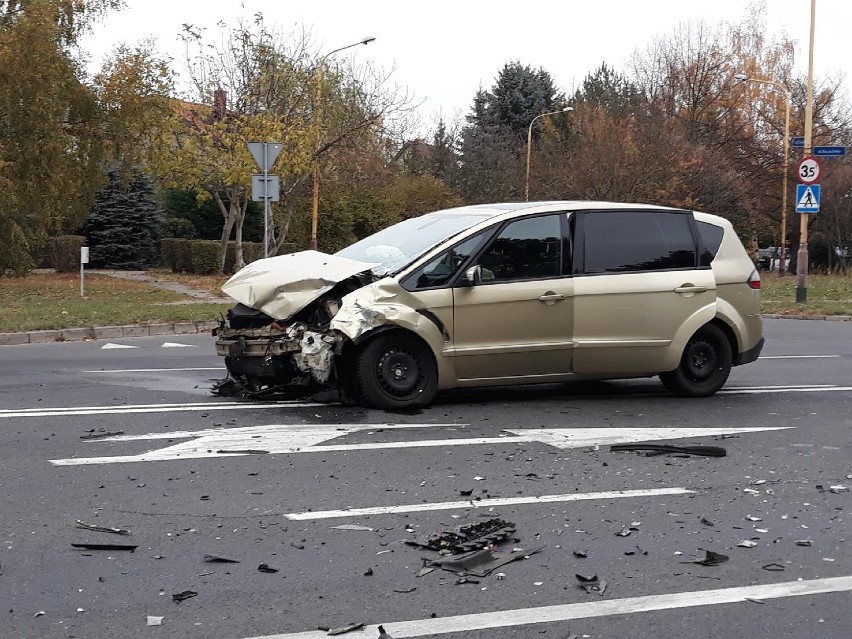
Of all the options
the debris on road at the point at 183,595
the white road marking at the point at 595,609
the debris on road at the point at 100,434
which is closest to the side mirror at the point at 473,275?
the debris on road at the point at 100,434

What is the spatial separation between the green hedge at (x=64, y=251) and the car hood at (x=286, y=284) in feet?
101

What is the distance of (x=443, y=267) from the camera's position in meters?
8.43

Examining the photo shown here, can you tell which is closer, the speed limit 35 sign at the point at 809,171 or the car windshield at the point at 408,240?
the car windshield at the point at 408,240

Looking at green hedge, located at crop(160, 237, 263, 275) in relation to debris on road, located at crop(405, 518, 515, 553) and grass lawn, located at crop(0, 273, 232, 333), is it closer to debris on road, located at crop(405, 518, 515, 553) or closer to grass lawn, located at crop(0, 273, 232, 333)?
grass lawn, located at crop(0, 273, 232, 333)

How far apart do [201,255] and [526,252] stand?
30.1m

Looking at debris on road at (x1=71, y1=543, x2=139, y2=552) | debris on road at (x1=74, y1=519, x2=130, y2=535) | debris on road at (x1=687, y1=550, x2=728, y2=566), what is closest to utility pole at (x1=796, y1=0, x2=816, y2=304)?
debris on road at (x1=687, y1=550, x2=728, y2=566)

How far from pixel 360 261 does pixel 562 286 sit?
1746 millimetres

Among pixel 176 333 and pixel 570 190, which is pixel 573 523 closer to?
pixel 176 333

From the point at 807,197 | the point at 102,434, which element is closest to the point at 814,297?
the point at 807,197

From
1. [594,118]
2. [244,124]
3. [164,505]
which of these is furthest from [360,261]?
[594,118]

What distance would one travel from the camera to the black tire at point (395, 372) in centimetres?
816

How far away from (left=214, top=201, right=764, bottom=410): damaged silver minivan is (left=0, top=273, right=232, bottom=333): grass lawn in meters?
8.62

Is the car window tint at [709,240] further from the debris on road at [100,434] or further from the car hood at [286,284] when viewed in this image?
the debris on road at [100,434]

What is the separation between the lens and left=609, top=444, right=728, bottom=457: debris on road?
6955 millimetres
